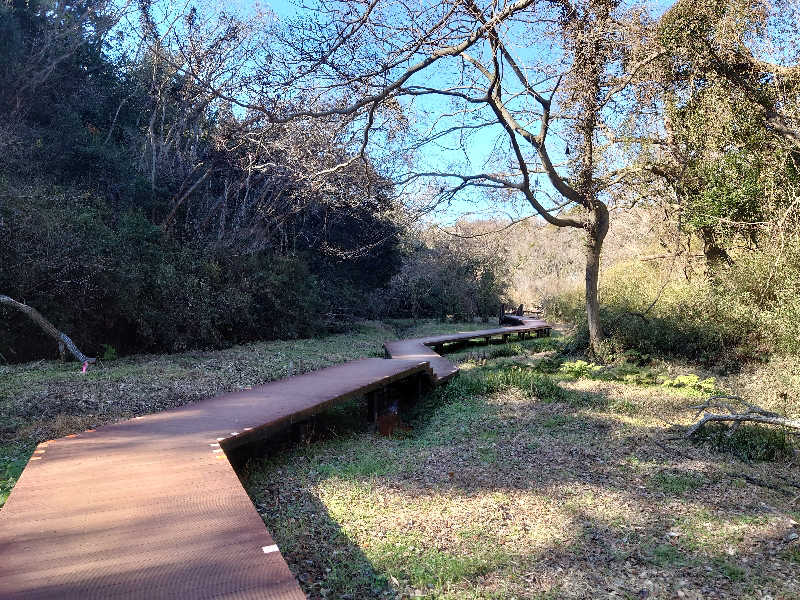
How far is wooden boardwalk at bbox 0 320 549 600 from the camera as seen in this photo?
7.27ft

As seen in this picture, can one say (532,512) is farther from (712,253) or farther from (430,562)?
(712,253)

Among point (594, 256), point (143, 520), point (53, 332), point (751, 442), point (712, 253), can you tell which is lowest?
point (751, 442)

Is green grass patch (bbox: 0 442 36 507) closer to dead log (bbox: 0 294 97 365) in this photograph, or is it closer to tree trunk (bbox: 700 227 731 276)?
dead log (bbox: 0 294 97 365)

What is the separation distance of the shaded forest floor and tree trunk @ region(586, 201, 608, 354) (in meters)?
1.80

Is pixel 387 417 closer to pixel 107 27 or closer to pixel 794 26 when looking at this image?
pixel 794 26

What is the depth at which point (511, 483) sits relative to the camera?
181 inches

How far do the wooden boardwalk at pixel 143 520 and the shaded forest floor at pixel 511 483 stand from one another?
540mm

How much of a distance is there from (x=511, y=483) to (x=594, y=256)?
6.21 m

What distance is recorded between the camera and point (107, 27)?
14.5 meters

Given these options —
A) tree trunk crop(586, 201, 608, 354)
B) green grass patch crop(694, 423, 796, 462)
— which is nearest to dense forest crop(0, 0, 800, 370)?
tree trunk crop(586, 201, 608, 354)

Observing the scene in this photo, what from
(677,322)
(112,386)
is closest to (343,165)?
(112,386)

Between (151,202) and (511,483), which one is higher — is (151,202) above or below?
above

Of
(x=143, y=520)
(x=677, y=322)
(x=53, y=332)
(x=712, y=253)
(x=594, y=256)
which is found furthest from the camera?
(x=712, y=253)

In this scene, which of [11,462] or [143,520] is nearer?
[143,520]
